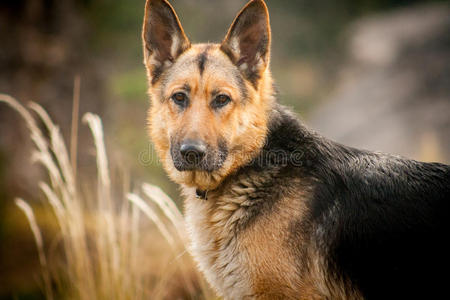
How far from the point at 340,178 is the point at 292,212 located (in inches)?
18.1

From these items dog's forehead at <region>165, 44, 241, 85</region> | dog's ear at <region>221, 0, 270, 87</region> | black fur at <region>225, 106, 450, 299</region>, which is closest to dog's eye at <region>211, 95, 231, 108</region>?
dog's forehead at <region>165, 44, 241, 85</region>

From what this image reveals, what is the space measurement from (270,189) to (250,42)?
1.29 m

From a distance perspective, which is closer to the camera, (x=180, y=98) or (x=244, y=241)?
(x=244, y=241)

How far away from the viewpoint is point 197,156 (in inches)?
114

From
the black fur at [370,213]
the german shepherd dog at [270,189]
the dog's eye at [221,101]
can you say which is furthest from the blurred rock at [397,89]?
the dog's eye at [221,101]

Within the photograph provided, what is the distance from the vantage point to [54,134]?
12.7 feet

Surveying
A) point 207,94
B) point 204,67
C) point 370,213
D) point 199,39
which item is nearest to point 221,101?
point 207,94

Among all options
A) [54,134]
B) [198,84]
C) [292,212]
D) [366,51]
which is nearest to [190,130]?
[198,84]

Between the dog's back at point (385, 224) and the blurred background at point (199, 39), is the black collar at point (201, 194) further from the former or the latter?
the blurred background at point (199, 39)

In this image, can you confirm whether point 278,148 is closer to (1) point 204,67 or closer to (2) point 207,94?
(2) point 207,94

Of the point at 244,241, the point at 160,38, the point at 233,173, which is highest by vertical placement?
the point at 160,38

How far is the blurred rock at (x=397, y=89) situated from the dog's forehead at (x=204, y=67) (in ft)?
18.7

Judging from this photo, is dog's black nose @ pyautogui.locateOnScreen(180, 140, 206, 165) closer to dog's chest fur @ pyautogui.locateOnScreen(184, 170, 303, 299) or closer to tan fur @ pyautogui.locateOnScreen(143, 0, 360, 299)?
tan fur @ pyautogui.locateOnScreen(143, 0, 360, 299)

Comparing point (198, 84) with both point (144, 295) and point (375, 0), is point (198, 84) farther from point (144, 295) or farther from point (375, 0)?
point (375, 0)
